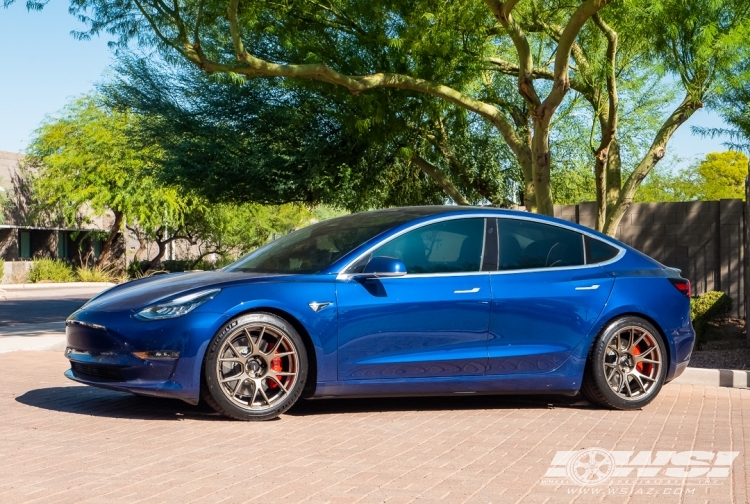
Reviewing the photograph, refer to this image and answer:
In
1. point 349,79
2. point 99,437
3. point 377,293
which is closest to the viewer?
point 99,437

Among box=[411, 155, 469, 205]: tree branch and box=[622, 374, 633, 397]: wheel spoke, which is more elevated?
box=[411, 155, 469, 205]: tree branch

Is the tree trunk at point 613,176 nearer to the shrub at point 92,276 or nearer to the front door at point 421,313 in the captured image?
the front door at point 421,313

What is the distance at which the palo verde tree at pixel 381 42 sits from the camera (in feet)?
50.0

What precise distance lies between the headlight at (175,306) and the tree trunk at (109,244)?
1594 inches

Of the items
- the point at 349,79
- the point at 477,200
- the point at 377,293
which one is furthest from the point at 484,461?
the point at 477,200

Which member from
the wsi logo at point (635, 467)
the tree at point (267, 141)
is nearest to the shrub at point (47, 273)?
the tree at point (267, 141)

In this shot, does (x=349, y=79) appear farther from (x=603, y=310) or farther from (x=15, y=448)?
(x=15, y=448)

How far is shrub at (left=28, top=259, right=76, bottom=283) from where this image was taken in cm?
4538

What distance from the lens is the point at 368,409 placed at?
7.94 meters

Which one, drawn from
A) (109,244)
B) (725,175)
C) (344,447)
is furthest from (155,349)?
(725,175)

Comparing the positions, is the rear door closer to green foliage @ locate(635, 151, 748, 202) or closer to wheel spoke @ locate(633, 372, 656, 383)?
wheel spoke @ locate(633, 372, 656, 383)

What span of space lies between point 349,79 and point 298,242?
7103 millimetres

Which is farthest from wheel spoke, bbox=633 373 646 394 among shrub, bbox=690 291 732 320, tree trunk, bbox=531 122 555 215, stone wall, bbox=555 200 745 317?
stone wall, bbox=555 200 745 317

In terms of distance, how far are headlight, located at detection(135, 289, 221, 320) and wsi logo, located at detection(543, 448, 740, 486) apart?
2634mm
